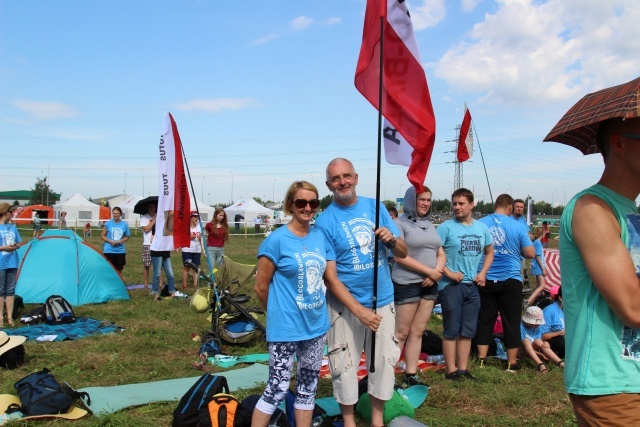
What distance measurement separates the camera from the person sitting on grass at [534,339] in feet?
19.4

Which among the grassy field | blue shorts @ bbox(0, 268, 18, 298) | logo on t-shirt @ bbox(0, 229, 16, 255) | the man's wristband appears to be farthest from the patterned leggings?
blue shorts @ bbox(0, 268, 18, 298)

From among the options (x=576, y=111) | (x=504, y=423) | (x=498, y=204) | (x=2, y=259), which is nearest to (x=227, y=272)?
(x=2, y=259)

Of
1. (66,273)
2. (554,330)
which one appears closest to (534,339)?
(554,330)

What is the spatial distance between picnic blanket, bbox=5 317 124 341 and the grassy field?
0.71 feet

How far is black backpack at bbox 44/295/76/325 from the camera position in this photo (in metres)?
7.70

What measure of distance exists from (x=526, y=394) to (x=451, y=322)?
924 mm

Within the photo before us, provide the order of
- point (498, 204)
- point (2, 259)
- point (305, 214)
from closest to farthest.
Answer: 1. point (305, 214)
2. point (498, 204)
3. point (2, 259)

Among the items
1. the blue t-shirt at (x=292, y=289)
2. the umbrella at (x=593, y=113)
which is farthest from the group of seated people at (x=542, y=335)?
the umbrella at (x=593, y=113)

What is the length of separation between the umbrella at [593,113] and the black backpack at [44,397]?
4.02 meters

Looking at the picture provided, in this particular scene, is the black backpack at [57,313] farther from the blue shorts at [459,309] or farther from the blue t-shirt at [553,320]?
the blue t-shirt at [553,320]

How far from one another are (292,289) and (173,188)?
3.93 metres

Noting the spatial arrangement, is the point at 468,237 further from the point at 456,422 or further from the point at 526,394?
the point at 456,422

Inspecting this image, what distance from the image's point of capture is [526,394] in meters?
4.95

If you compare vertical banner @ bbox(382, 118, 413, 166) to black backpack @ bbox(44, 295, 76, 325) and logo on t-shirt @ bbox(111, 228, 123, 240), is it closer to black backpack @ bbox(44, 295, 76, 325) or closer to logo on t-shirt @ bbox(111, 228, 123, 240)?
black backpack @ bbox(44, 295, 76, 325)
